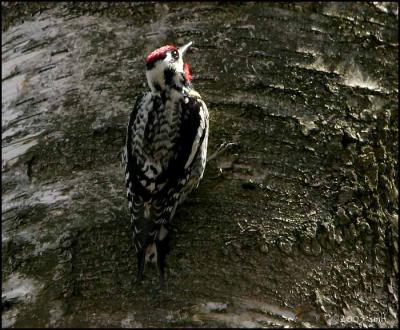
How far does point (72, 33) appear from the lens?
2.64 m

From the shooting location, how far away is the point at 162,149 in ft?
9.95

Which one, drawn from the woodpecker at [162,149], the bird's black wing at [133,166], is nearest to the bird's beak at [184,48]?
the woodpecker at [162,149]

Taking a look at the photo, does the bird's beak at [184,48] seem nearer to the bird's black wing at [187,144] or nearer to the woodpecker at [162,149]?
the woodpecker at [162,149]

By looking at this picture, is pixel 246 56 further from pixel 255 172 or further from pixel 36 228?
pixel 36 228

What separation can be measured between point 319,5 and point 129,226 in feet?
3.60

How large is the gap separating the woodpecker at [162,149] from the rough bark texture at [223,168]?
0.08m

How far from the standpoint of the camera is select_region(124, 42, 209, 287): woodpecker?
2490 millimetres

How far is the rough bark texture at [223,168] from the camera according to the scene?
213 centimetres

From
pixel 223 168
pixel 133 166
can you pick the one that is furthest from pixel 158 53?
pixel 223 168

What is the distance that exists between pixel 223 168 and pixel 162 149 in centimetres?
65

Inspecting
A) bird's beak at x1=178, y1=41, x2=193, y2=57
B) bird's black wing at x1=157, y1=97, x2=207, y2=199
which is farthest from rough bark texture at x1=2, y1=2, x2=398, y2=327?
bird's black wing at x1=157, y1=97, x2=207, y2=199

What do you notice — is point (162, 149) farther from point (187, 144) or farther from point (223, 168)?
point (223, 168)

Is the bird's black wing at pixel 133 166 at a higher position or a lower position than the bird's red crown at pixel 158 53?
lower

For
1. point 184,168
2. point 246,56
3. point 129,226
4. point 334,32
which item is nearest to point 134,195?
point 129,226
